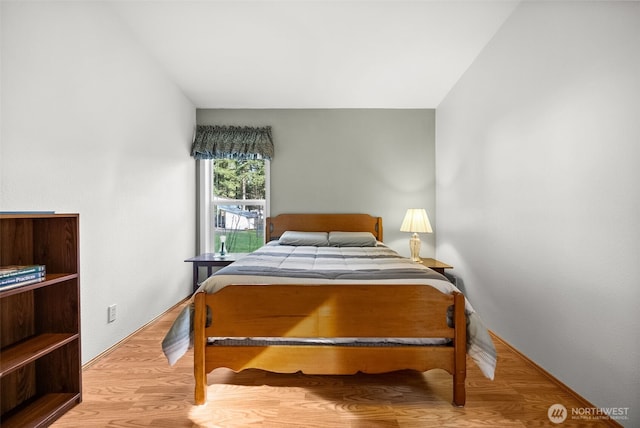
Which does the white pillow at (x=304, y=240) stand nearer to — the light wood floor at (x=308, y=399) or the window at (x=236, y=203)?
the window at (x=236, y=203)

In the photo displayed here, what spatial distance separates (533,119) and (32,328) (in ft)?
10.1

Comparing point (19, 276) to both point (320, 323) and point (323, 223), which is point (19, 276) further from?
point (323, 223)

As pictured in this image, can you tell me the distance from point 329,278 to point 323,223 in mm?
1927

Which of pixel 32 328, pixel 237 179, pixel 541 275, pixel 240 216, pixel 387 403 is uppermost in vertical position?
pixel 237 179

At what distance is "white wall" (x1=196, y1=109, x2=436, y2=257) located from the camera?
3.66 m

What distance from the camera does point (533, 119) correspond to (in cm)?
190

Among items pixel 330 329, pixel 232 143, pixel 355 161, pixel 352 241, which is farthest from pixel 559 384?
pixel 232 143

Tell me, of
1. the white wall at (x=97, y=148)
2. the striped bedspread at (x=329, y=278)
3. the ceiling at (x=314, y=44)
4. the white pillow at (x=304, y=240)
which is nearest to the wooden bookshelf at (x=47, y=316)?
the white wall at (x=97, y=148)

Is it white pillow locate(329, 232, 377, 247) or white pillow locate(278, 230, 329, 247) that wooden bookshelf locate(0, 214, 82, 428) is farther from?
white pillow locate(329, 232, 377, 247)

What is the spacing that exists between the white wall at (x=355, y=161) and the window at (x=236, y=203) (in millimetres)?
276

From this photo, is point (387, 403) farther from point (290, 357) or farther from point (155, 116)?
point (155, 116)

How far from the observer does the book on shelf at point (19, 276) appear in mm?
1182

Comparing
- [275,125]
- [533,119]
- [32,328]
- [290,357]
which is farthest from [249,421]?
[275,125]

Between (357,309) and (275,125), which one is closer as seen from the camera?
(357,309)
